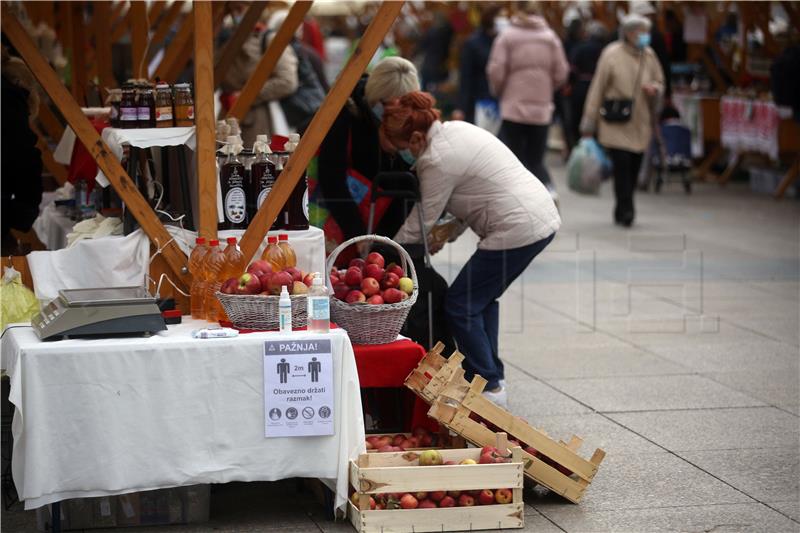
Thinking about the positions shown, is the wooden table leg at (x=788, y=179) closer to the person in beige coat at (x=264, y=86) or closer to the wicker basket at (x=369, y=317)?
the person in beige coat at (x=264, y=86)

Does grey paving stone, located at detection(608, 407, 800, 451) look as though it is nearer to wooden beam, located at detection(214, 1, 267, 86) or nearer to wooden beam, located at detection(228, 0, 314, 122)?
wooden beam, located at detection(228, 0, 314, 122)

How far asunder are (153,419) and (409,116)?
2057 millimetres

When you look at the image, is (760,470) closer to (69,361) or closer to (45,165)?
(69,361)

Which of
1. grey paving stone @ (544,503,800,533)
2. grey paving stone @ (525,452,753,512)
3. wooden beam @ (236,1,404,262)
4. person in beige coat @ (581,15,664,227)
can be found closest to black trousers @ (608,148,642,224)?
person in beige coat @ (581,15,664,227)

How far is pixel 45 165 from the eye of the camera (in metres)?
8.46

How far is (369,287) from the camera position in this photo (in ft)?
16.9

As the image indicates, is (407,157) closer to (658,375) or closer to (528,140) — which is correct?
(658,375)

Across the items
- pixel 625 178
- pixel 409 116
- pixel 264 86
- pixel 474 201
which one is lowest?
pixel 625 178

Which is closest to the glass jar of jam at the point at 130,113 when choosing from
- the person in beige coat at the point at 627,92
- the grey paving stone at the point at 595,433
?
the grey paving stone at the point at 595,433

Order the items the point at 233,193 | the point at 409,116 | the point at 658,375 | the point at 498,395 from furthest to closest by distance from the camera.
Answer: the point at 658,375, the point at 498,395, the point at 409,116, the point at 233,193

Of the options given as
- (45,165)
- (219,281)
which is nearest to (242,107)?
(45,165)

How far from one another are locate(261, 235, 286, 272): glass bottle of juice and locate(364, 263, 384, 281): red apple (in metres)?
0.35

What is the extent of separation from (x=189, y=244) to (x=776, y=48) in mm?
11718

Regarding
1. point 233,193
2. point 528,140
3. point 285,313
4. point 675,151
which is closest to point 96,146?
point 233,193
